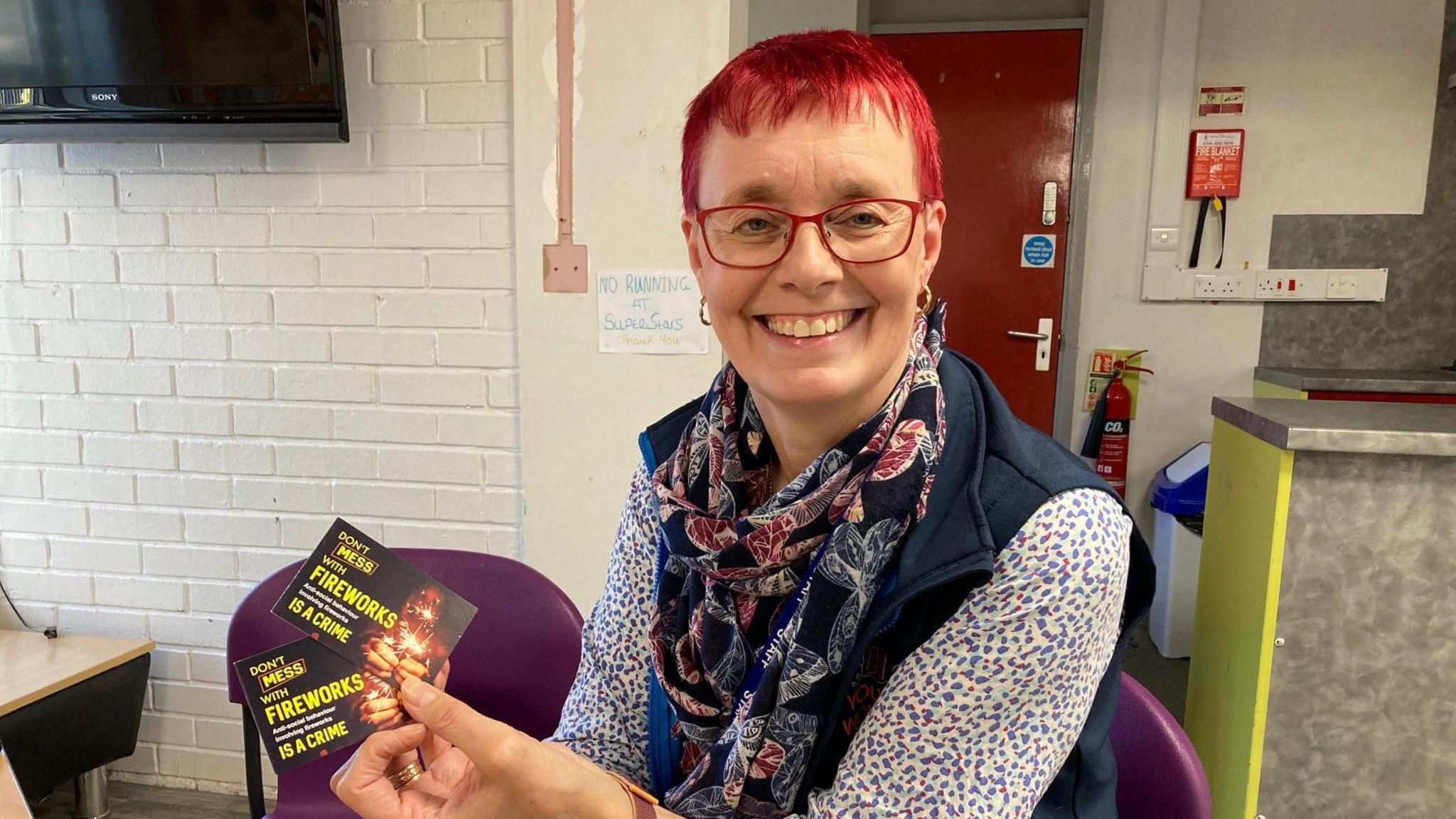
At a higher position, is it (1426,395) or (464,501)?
(1426,395)

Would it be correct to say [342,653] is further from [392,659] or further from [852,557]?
[852,557]

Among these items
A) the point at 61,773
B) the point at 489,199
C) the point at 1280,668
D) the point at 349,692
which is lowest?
the point at 61,773

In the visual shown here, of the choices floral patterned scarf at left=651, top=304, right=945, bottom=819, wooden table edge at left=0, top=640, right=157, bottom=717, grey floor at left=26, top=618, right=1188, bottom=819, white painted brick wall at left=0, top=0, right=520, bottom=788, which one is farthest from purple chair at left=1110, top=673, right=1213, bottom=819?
wooden table edge at left=0, top=640, right=157, bottom=717

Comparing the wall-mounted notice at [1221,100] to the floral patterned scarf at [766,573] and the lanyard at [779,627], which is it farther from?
the lanyard at [779,627]

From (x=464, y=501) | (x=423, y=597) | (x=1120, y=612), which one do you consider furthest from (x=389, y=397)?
(x=1120, y=612)

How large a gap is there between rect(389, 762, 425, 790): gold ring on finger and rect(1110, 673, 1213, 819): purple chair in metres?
0.80

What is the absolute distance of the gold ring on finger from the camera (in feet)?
2.83

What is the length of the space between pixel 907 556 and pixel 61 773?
2224mm

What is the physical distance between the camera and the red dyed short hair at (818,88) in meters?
0.81

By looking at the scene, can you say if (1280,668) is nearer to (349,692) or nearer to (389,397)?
(349,692)

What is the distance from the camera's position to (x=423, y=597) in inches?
33.9

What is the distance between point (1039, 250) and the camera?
3584 mm

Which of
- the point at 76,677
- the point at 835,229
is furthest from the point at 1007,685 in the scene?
the point at 76,677

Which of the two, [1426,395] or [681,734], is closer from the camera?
[681,734]
